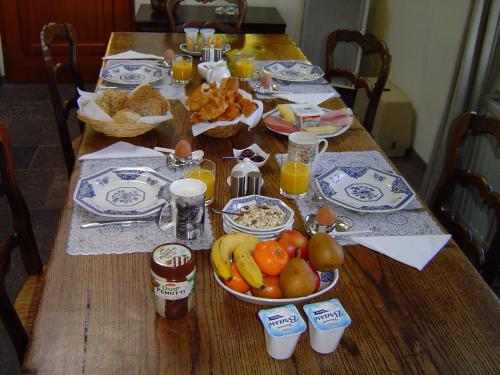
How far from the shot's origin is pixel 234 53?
2623 mm

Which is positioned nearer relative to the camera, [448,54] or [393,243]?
[393,243]

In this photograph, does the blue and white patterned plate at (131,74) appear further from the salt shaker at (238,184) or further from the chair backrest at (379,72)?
the salt shaker at (238,184)

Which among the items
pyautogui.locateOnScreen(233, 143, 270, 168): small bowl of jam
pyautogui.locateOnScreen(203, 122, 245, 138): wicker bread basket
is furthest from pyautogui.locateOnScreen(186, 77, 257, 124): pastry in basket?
pyautogui.locateOnScreen(233, 143, 270, 168): small bowl of jam

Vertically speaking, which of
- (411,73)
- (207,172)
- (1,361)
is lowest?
(1,361)

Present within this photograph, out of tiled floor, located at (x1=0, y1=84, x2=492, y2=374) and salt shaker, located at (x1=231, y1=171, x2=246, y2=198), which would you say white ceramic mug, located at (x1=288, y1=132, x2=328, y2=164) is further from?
tiled floor, located at (x1=0, y1=84, x2=492, y2=374)

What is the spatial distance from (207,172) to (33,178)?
6.02ft

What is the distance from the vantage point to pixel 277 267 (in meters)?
1.08

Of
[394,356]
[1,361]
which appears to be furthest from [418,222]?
[1,361]

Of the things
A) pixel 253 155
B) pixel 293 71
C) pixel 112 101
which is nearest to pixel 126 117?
pixel 112 101

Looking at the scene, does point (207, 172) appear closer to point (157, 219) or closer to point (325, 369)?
point (157, 219)

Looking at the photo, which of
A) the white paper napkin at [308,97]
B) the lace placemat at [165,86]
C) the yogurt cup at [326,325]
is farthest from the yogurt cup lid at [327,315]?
the lace placemat at [165,86]

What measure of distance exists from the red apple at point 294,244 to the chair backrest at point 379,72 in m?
1.36

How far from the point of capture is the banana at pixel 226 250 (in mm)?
1094

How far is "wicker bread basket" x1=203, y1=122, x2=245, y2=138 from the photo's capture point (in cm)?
175
